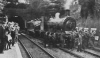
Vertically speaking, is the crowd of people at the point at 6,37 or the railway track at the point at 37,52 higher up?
the crowd of people at the point at 6,37

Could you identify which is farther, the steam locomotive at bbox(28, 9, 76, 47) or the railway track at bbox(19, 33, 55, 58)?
the steam locomotive at bbox(28, 9, 76, 47)

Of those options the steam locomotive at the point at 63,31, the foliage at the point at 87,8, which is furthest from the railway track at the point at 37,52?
the foliage at the point at 87,8

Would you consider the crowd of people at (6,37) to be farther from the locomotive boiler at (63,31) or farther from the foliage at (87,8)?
the foliage at (87,8)

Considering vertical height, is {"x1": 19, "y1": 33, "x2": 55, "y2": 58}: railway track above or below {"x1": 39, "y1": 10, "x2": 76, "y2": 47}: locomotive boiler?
below

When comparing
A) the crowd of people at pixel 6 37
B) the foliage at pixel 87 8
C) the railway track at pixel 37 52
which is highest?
the foliage at pixel 87 8

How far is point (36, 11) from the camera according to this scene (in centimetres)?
2903

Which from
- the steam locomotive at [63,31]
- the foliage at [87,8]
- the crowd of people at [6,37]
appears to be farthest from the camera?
the foliage at [87,8]

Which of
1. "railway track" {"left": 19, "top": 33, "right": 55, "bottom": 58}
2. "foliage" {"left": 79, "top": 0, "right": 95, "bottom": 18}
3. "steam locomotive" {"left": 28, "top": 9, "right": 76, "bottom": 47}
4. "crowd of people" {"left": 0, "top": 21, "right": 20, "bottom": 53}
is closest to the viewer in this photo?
"crowd of people" {"left": 0, "top": 21, "right": 20, "bottom": 53}

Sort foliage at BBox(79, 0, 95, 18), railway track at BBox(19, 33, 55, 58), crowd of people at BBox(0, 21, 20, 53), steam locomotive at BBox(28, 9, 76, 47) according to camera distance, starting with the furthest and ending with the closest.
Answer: foliage at BBox(79, 0, 95, 18) < steam locomotive at BBox(28, 9, 76, 47) < railway track at BBox(19, 33, 55, 58) < crowd of people at BBox(0, 21, 20, 53)

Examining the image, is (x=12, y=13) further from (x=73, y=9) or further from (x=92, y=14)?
(x=92, y=14)

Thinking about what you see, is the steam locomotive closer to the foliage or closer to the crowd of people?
the crowd of people

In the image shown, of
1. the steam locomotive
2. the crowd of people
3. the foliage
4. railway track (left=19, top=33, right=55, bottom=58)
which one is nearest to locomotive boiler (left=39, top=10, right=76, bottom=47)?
the steam locomotive

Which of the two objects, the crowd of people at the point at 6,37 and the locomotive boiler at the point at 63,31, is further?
the locomotive boiler at the point at 63,31

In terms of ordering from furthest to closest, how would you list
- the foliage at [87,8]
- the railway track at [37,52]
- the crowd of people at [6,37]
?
the foliage at [87,8] → the railway track at [37,52] → the crowd of people at [6,37]
